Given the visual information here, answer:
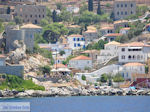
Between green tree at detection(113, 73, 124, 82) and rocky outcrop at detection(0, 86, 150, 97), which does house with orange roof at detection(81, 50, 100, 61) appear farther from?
rocky outcrop at detection(0, 86, 150, 97)


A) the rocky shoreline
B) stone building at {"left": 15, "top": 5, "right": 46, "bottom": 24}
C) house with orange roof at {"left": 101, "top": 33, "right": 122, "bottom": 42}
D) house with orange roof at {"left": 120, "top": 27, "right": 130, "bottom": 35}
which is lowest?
the rocky shoreline

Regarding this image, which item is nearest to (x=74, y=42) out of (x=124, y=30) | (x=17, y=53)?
(x=124, y=30)

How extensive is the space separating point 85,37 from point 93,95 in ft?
81.9

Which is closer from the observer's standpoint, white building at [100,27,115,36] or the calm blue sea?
the calm blue sea

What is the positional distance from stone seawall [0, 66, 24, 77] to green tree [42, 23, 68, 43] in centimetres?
2273

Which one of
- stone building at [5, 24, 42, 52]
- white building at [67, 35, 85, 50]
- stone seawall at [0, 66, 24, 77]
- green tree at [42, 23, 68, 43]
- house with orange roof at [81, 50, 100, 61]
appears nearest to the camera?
stone seawall at [0, 66, 24, 77]

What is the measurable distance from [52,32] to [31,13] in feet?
29.1

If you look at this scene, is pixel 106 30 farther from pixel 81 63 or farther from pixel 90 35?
pixel 81 63

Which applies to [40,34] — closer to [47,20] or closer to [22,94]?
[47,20]

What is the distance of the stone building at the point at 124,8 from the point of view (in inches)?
4951

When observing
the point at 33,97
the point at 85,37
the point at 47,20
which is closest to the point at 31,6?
the point at 47,20

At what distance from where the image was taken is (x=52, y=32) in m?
118

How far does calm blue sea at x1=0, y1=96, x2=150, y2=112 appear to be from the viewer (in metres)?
79.9

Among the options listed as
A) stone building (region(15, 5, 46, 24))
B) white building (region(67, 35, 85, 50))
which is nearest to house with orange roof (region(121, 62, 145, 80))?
white building (region(67, 35, 85, 50))
